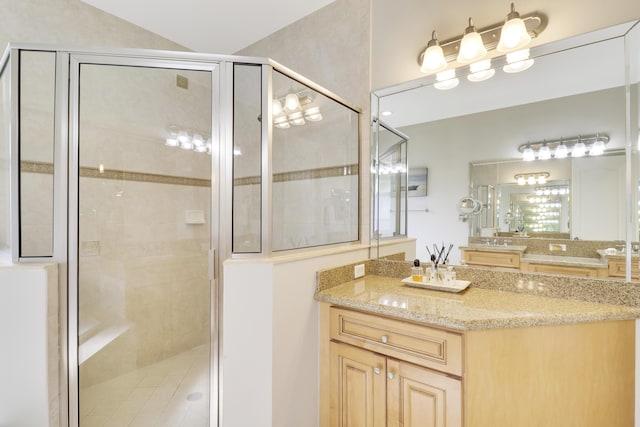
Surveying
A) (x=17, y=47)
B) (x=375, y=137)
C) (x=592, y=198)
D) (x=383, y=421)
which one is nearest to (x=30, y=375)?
(x=17, y=47)

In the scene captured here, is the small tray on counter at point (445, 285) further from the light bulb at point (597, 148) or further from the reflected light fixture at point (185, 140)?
the reflected light fixture at point (185, 140)

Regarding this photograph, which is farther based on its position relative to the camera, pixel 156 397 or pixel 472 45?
pixel 156 397

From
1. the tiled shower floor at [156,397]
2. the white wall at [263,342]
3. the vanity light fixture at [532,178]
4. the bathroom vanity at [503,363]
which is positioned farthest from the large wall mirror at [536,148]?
the tiled shower floor at [156,397]

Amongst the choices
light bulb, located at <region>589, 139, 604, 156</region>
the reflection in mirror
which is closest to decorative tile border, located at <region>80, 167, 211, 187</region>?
the reflection in mirror

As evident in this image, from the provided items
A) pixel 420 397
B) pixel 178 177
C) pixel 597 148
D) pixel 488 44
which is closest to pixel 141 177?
pixel 178 177

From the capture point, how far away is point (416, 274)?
1.72 m

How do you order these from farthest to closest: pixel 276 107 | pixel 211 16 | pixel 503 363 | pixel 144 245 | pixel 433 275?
pixel 211 16, pixel 144 245, pixel 433 275, pixel 276 107, pixel 503 363

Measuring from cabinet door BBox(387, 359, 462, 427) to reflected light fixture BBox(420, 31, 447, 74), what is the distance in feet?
5.05

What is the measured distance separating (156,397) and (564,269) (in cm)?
238

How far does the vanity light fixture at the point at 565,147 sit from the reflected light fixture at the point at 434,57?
617mm

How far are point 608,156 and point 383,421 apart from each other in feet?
5.11

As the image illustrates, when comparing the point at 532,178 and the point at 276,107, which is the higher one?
the point at 276,107

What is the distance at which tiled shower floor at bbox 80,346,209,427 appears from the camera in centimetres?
158

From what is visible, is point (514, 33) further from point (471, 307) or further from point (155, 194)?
point (155, 194)
